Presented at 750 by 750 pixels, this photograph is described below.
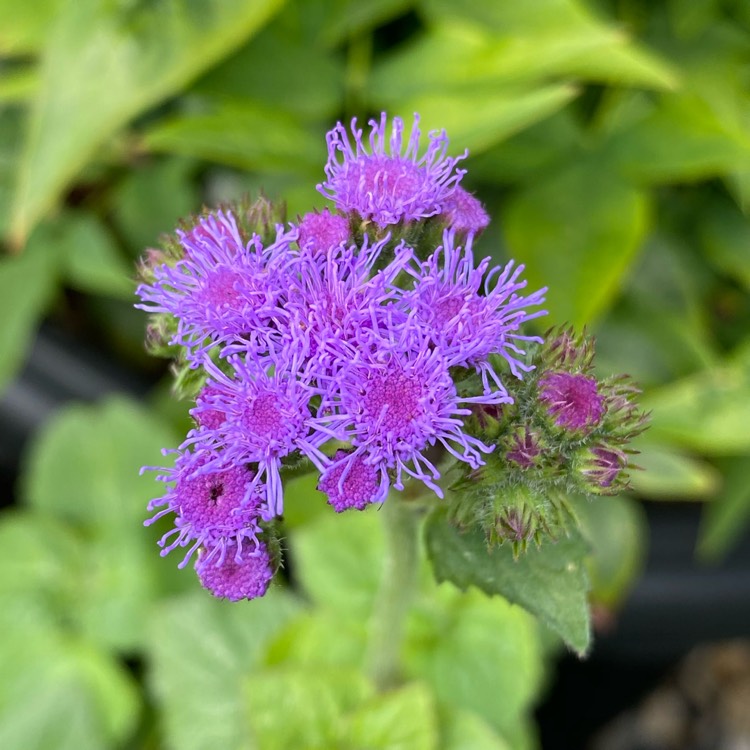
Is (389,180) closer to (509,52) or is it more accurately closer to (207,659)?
(509,52)

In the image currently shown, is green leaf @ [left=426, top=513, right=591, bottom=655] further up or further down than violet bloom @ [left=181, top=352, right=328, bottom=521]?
further down

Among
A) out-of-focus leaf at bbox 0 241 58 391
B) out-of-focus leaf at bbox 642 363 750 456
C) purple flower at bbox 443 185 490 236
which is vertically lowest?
out-of-focus leaf at bbox 642 363 750 456

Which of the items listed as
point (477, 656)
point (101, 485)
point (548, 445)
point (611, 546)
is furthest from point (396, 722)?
point (101, 485)

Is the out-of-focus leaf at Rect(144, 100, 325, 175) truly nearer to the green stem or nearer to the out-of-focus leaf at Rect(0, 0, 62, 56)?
the out-of-focus leaf at Rect(0, 0, 62, 56)

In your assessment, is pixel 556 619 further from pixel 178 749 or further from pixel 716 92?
pixel 716 92

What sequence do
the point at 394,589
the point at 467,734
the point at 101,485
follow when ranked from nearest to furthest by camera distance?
the point at 394,589
the point at 467,734
the point at 101,485

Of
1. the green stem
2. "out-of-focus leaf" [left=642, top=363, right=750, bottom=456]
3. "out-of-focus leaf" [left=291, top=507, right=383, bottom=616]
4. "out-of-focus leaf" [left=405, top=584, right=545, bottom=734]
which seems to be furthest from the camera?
"out-of-focus leaf" [left=642, top=363, right=750, bottom=456]

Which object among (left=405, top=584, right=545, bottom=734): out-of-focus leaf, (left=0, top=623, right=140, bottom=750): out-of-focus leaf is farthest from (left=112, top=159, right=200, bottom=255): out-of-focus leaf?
(left=405, top=584, right=545, bottom=734): out-of-focus leaf
